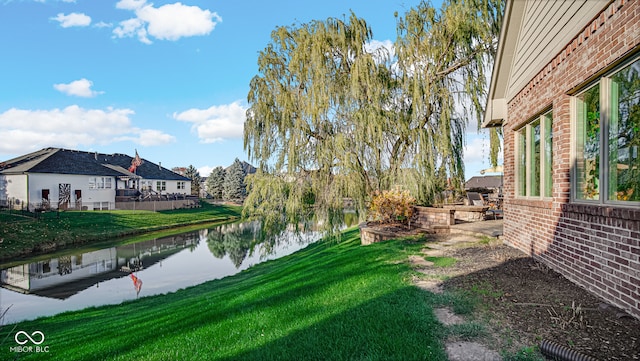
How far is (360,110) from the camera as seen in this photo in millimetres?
10867

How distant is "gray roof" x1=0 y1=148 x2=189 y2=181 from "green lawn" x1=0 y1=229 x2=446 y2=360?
2582cm

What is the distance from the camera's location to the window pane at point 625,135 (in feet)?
10.9

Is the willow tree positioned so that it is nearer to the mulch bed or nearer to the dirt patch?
the dirt patch

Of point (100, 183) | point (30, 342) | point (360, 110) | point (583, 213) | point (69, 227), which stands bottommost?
point (30, 342)

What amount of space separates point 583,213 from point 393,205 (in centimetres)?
642

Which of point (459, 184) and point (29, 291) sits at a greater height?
point (459, 184)

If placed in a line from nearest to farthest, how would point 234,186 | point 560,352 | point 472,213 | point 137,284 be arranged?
point 560,352, point 472,213, point 137,284, point 234,186

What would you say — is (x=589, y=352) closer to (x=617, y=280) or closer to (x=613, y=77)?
(x=617, y=280)

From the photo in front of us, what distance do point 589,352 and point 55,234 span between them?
23164mm

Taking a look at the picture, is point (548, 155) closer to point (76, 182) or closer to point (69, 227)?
point (69, 227)

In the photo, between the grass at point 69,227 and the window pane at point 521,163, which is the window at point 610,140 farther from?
the grass at point 69,227

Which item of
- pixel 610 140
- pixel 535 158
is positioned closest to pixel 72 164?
pixel 535 158

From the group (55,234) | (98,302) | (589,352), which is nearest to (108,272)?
(98,302)

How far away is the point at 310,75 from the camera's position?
1148cm
